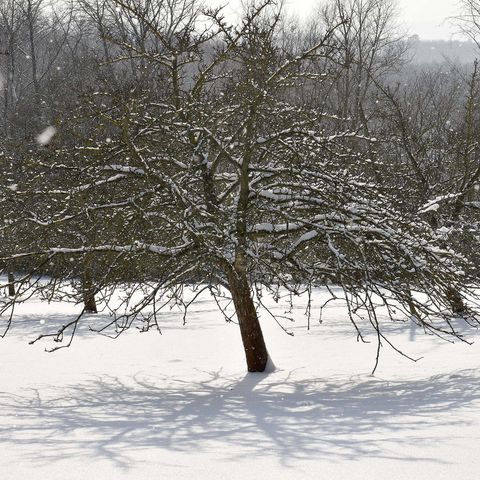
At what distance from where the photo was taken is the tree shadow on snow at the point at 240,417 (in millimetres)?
4750

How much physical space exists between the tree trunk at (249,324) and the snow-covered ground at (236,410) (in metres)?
0.29

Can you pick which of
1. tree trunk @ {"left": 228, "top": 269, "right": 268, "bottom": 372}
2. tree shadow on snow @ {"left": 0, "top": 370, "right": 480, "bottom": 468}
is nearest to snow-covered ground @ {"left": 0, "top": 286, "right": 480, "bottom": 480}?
tree shadow on snow @ {"left": 0, "top": 370, "right": 480, "bottom": 468}

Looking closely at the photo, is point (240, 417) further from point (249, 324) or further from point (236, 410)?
point (249, 324)

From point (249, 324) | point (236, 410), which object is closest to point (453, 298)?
point (249, 324)

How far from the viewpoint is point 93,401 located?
7637 mm

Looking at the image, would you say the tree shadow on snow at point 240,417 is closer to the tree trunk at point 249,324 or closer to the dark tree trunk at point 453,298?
the tree trunk at point 249,324

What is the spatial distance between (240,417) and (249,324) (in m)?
2.74

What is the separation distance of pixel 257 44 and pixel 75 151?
2614 mm

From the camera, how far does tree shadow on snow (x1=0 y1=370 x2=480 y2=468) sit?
4750mm

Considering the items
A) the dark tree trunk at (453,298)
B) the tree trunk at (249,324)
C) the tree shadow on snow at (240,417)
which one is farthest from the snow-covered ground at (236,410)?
the dark tree trunk at (453,298)

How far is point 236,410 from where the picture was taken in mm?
6707

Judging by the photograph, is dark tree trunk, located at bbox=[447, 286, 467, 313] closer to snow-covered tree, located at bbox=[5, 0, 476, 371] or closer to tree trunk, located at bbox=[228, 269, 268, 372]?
snow-covered tree, located at bbox=[5, 0, 476, 371]

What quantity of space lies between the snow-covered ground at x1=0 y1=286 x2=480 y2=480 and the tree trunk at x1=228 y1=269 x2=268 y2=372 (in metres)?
0.29

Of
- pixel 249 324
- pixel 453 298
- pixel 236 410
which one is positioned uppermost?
pixel 453 298
